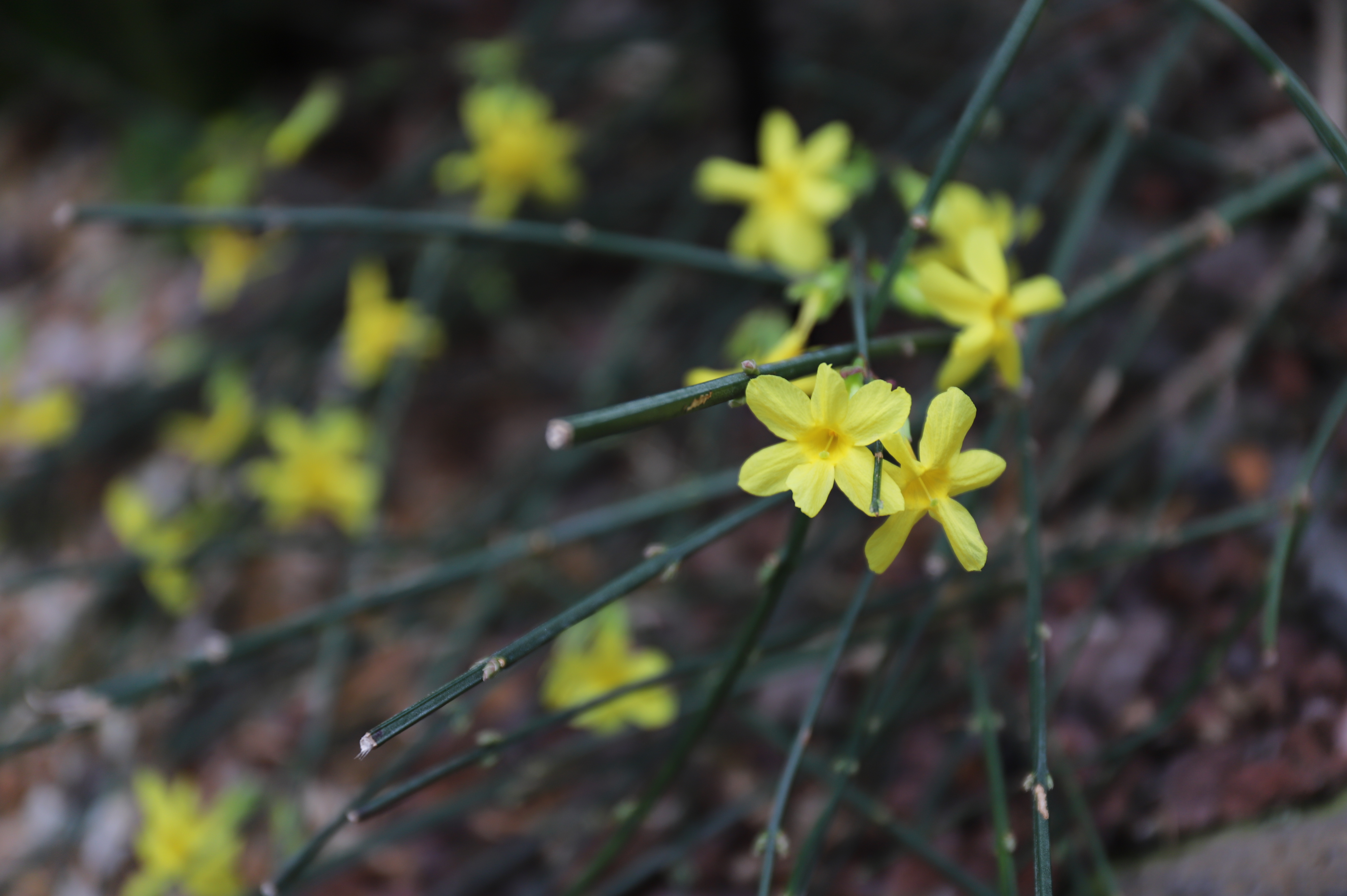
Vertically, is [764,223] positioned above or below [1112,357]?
above

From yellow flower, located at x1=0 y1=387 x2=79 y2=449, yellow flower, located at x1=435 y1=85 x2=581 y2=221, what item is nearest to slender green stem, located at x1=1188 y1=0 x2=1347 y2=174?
yellow flower, located at x1=435 y1=85 x2=581 y2=221

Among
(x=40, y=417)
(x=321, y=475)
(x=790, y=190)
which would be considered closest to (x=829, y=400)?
(x=790, y=190)

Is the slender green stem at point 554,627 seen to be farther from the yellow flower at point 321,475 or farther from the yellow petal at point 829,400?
the yellow flower at point 321,475

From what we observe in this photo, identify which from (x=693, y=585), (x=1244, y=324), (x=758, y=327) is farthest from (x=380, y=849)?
(x=1244, y=324)

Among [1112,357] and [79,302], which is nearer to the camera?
[1112,357]

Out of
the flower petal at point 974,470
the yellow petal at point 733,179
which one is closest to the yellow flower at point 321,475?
the yellow petal at point 733,179

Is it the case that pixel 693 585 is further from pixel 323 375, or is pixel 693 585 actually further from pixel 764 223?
pixel 323 375

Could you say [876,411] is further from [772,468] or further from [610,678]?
[610,678]
